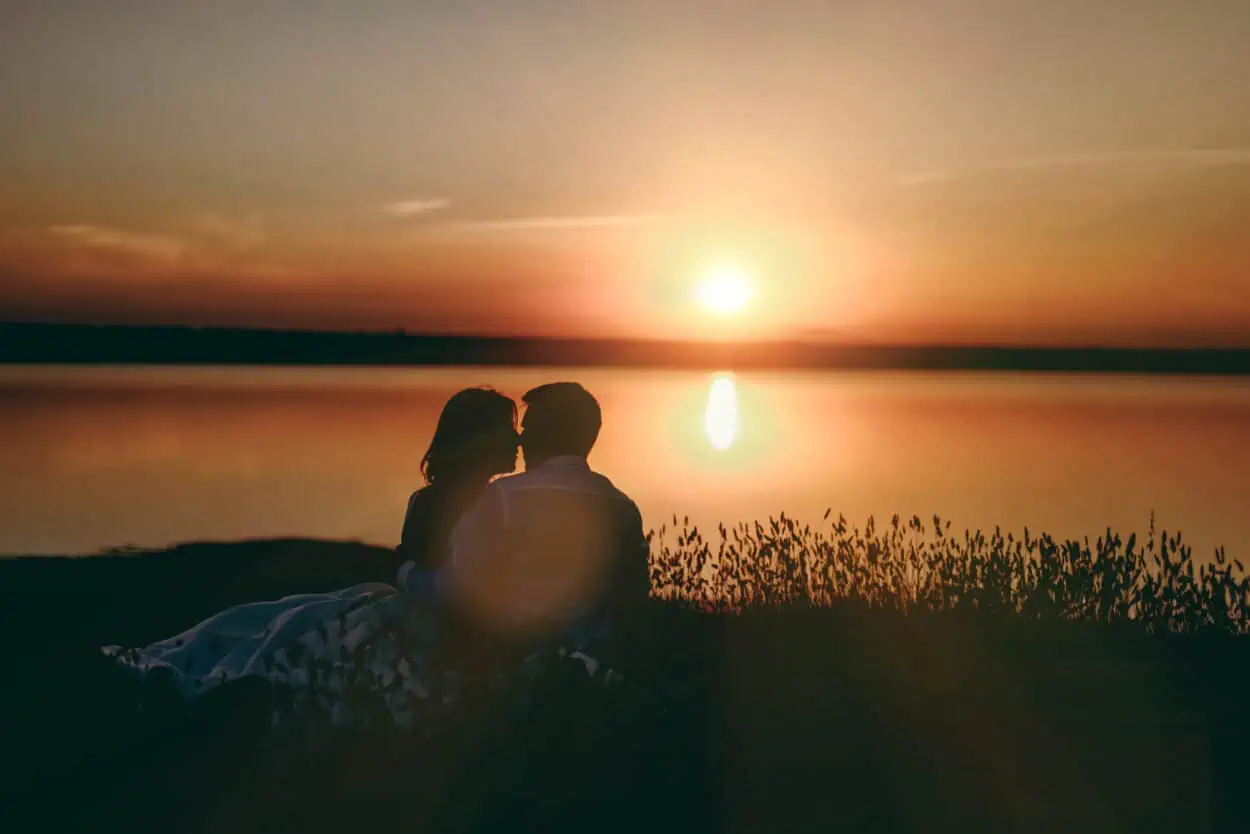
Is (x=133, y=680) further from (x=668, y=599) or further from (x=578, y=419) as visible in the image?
(x=668, y=599)

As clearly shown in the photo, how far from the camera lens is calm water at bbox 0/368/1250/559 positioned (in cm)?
2348

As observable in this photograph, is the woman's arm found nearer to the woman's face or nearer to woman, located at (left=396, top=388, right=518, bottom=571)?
woman, located at (left=396, top=388, right=518, bottom=571)

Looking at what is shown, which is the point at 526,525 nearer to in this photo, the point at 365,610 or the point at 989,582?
the point at 365,610

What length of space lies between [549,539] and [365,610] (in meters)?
1.87

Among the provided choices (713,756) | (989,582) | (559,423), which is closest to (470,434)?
(559,423)

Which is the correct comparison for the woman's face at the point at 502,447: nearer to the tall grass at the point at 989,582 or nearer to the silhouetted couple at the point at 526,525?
the silhouetted couple at the point at 526,525

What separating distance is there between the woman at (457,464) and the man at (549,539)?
0.85 ft

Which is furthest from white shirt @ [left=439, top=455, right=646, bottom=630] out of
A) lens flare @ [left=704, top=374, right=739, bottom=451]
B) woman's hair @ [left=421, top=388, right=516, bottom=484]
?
lens flare @ [left=704, top=374, right=739, bottom=451]

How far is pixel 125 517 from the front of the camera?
A: 23.8 metres

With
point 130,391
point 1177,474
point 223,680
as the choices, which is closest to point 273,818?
point 223,680

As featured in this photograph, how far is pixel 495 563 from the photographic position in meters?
7.20

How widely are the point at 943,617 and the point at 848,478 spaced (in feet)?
62.8

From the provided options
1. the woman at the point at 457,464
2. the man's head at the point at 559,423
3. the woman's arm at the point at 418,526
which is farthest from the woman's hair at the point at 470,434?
the man's head at the point at 559,423

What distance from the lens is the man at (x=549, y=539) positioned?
23.3 feet
